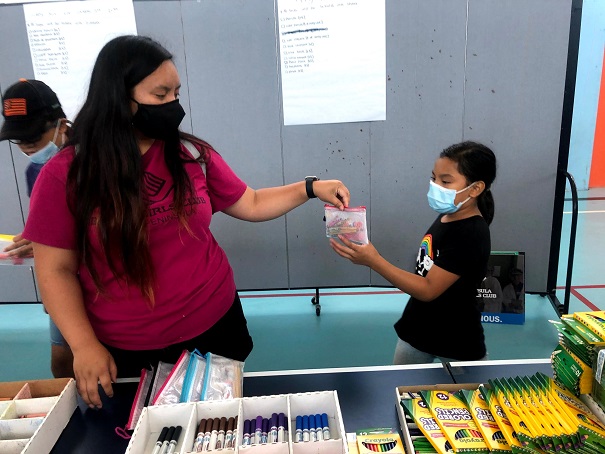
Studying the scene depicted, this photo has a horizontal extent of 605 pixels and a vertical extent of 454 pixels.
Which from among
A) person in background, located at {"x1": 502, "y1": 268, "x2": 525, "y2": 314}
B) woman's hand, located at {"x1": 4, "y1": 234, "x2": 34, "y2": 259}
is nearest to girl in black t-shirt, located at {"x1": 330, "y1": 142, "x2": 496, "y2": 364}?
woman's hand, located at {"x1": 4, "y1": 234, "x2": 34, "y2": 259}

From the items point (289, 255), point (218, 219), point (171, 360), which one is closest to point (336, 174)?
point (289, 255)

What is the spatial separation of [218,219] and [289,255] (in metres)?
0.61

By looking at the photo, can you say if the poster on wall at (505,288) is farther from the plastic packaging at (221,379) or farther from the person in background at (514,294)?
the plastic packaging at (221,379)

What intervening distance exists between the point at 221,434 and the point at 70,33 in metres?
3.05

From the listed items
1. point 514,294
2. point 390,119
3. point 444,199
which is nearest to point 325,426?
point 444,199

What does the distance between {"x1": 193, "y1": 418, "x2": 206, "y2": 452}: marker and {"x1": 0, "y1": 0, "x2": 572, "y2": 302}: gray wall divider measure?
94.4 inches

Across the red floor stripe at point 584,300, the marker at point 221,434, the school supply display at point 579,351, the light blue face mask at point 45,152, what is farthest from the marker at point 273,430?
the red floor stripe at point 584,300

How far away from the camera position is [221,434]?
3.21 ft

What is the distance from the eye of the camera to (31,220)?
3.72 ft

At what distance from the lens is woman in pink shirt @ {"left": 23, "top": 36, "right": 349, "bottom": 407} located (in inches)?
45.6

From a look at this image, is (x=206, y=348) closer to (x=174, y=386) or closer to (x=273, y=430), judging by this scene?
(x=174, y=386)

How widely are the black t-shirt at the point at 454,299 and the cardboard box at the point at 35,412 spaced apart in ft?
4.01

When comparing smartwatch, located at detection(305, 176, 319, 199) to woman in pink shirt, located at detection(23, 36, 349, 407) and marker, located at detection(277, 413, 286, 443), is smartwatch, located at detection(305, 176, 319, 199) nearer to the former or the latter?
woman in pink shirt, located at detection(23, 36, 349, 407)

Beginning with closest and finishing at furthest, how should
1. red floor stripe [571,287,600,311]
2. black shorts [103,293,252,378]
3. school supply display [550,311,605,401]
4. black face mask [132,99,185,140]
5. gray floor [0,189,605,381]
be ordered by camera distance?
school supply display [550,311,605,401] → black face mask [132,99,185,140] → black shorts [103,293,252,378] → gray floor [0,189,605,381] → red floor stripe [571,287,600,311]
